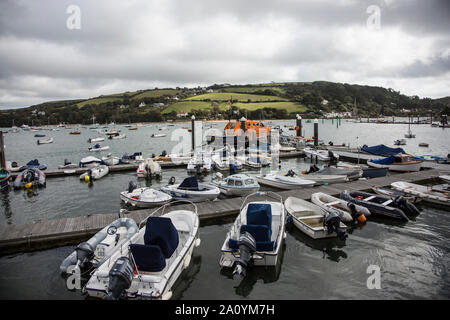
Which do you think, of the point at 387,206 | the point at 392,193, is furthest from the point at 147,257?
the point at 392,193

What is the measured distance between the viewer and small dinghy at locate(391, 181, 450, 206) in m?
16.4

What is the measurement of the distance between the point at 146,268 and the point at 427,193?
1823 centimetres

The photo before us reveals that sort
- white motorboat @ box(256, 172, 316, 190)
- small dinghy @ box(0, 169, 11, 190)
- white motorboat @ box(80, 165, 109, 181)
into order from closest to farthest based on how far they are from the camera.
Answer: white motorboat @ box(256, 172, 316, 190), small dinghy @ box(0, 169, 11, 190), white motorboat @ box(80, 165, 109, 181)

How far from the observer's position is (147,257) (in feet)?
26.3

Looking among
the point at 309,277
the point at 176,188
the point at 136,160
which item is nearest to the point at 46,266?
the point at 176,188

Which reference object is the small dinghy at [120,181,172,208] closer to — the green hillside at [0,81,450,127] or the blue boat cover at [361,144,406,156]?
the blue boat cover at [361,144,406,156]

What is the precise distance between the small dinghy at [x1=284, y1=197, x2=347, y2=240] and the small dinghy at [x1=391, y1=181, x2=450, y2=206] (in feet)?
27.3

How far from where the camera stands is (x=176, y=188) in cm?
1836

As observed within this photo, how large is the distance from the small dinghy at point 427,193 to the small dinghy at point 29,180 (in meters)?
29.8

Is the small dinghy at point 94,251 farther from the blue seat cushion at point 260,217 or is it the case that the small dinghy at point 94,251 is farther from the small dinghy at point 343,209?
the small dinghy at point 343,209

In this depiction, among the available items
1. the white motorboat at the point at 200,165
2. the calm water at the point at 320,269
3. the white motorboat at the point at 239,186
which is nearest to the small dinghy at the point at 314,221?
the calm water at the point at 320,269

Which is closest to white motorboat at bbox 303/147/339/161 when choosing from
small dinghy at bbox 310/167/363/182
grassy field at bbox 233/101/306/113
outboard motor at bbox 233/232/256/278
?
small dinghy at bbox 310/167/363/182
